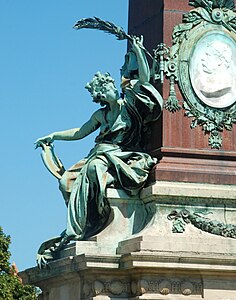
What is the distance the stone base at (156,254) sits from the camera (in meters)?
14.5

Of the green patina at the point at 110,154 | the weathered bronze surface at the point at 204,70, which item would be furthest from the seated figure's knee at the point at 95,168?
the weathered bronze surface at the point at 204,70

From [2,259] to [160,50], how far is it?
18411 millimetres

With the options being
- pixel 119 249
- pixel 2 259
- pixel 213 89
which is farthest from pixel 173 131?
pixel 2 259

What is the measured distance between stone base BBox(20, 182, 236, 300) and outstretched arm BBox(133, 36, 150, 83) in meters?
1.66

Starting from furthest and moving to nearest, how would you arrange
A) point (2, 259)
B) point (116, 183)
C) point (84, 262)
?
point (2, 259) < point (116, 183) < point (84, 262)

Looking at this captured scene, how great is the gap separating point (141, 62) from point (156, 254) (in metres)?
3.05

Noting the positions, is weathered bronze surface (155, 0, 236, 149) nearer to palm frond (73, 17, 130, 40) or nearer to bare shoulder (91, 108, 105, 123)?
palm frond (73, 17, 130, 40)

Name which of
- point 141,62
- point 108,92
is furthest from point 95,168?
point 141,62

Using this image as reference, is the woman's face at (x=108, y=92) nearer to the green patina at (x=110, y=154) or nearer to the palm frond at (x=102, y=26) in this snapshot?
the green patina at (x=110, y=154)

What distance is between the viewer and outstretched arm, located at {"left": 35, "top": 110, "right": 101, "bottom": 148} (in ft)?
54.4

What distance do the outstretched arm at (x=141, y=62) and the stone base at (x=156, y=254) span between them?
5.43 feet

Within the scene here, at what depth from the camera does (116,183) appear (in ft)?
51.2

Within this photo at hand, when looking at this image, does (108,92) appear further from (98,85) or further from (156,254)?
(156,254)

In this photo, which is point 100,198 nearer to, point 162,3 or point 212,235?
point 212,235
